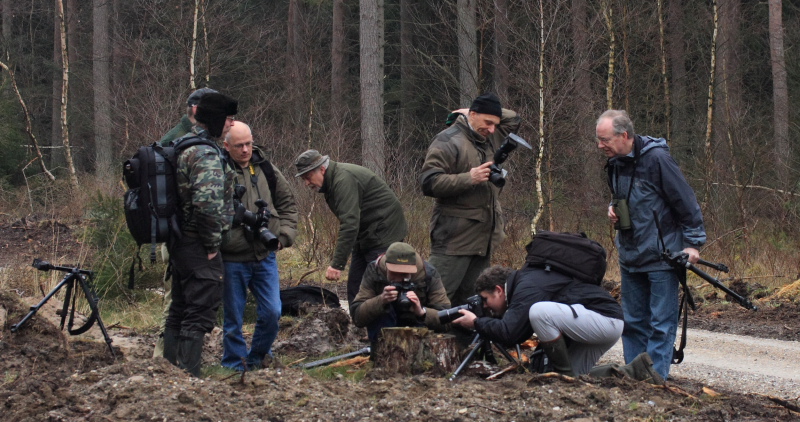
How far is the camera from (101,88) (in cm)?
2825

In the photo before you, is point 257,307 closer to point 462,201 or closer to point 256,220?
point 256,220

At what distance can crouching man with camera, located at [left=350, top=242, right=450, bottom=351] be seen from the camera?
5965mm

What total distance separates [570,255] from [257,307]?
2.28 m

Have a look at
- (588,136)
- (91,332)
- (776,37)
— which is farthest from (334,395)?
(776,37)

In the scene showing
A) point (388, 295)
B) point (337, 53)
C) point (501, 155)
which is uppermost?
point (337, 53)

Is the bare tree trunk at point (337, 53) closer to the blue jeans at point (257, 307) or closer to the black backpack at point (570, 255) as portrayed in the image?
the blue jeans at point (257, 307)

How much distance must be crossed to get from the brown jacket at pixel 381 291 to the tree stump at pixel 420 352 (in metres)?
0.19

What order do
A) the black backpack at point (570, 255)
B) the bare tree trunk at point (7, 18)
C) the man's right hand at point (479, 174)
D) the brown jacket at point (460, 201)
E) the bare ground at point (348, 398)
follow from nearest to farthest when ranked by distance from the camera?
the bare ground at point (348, 398) → the black backpack at point (570, 255) → the man's right hand at point (479, 174) → the brown jacket at point (460, 201) → the bare tree trunk at point (7, 18)

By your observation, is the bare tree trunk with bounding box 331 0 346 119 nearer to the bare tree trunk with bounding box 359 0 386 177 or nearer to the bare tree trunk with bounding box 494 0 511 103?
the bare tree trunk with bounding box 359 0 386 177

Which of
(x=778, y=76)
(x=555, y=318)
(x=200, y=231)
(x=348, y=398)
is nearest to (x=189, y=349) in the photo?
(x=200, y=231)

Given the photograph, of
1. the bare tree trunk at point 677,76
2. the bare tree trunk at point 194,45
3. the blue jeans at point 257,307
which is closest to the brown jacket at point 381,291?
the blue jeans at point 257,307

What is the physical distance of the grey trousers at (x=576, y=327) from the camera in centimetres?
532

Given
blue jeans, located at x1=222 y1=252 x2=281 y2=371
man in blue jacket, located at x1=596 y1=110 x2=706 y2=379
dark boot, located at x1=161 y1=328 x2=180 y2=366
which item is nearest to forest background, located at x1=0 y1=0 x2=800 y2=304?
blue jeans, located at x1=222 y1=252 x2=281 y2=371

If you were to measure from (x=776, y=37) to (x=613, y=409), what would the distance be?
19.4m
